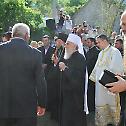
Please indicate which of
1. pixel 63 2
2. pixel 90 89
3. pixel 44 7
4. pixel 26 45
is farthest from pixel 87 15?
pixel 26 45

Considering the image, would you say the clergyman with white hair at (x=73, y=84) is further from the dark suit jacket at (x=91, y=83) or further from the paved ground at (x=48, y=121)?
the dark suit jacket at (x=91, y=83)

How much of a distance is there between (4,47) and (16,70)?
0.36 meters

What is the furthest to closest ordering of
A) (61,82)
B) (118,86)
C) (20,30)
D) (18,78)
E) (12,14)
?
1. (12,14)
2. (61,82)
3. (20,30)
4. (18,78)
5. (118,86)

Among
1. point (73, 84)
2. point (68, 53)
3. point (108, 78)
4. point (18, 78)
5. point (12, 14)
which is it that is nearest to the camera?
point (108, 78)

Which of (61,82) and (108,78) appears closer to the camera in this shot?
(108,78)

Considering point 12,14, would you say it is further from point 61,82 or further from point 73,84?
point 73,84

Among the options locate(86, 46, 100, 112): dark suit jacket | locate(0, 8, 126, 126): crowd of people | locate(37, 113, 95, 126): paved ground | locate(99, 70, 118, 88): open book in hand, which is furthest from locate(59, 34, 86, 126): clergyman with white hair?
locate(99, 70, 118, 88): open book in hand

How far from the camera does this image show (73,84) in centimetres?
804

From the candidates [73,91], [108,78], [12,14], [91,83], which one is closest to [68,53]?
[73,91]

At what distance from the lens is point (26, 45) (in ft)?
20.6

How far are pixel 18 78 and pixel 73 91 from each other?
7.11ft

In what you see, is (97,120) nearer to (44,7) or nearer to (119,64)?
(119,64)

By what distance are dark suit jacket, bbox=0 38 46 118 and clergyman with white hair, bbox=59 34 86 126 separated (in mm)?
1643

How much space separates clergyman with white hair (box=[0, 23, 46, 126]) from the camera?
6.18m
